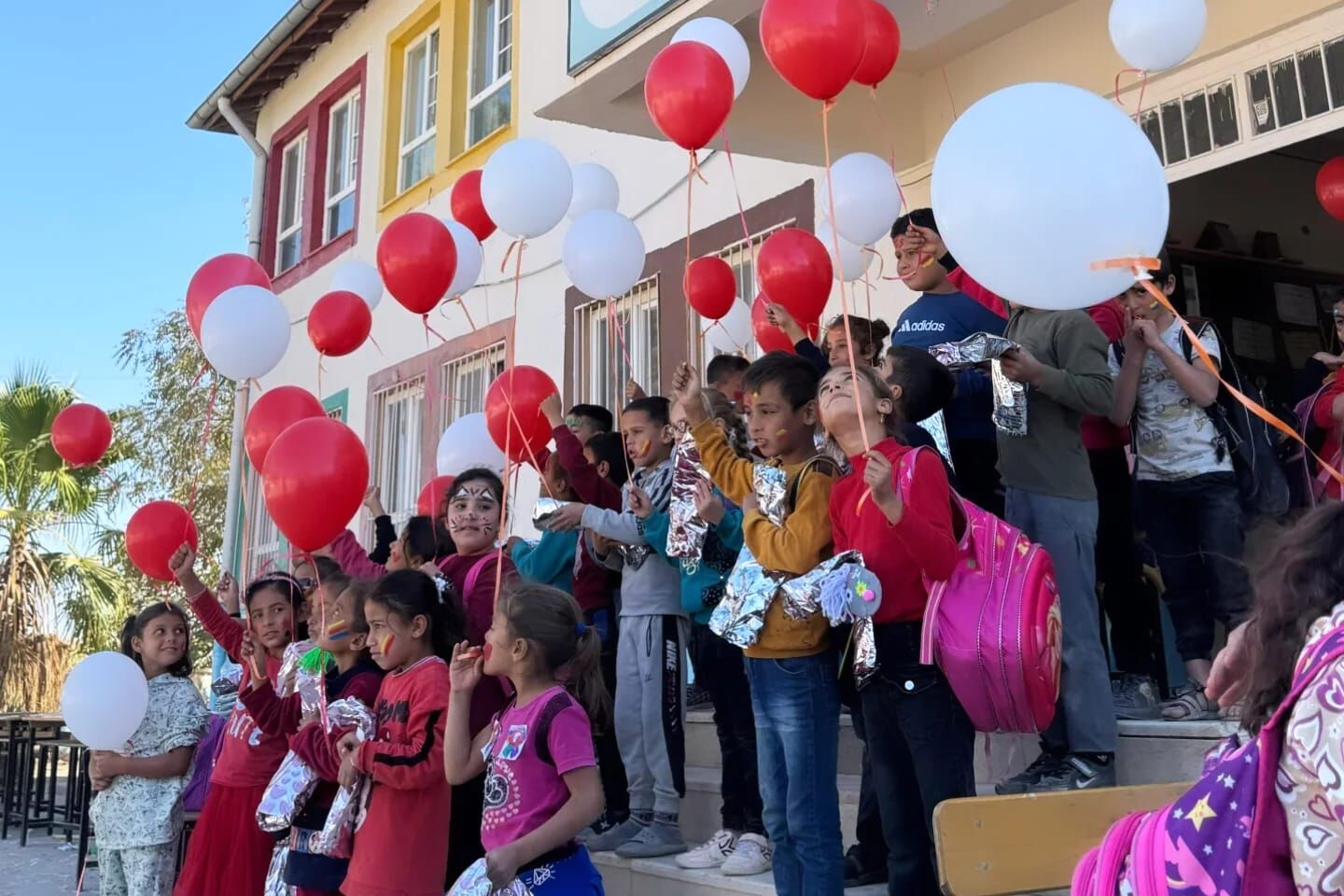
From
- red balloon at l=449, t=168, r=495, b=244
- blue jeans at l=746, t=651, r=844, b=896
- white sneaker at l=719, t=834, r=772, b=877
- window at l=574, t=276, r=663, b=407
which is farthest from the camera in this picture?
window at l=574, t=276, r=663, b=407

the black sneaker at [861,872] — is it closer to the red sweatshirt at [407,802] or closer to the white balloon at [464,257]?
the red sweatshirt at [407,802]

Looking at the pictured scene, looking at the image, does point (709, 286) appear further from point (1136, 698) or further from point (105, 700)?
point (105, 700)

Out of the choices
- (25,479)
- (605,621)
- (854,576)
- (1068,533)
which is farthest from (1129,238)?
(25,479)

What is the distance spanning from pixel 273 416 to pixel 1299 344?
16.8ft

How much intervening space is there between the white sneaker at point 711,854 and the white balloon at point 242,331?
254 centimetres

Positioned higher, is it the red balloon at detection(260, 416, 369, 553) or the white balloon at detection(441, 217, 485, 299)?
the white balloon at detection(441, 217, 485, 299)

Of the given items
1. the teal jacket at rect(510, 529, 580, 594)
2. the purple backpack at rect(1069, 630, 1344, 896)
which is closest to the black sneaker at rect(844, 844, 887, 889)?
the teal jacket at rect(510, 529, 580, 594)

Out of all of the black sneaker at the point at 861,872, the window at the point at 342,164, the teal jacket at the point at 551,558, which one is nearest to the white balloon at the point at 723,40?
the teal jacket at the point at 551,558

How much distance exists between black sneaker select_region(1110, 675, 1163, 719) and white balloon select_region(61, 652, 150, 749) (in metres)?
3.21

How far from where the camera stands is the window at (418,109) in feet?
32.1

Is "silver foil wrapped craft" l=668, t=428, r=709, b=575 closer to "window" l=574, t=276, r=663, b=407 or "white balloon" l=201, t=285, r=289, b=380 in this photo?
"white balloon" l=201, t=285, r=289, b=380

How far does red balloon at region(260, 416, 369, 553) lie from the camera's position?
349cm

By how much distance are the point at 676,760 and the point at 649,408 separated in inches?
47.2

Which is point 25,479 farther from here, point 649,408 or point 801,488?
point 801,488
